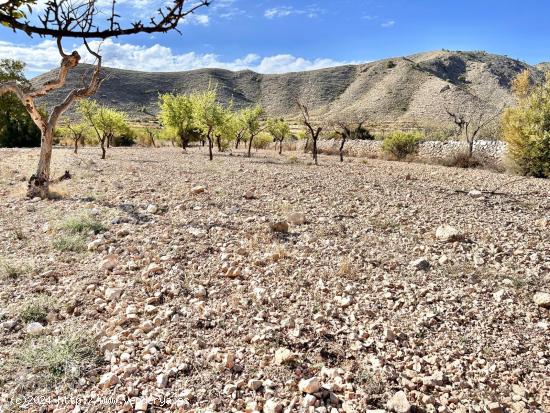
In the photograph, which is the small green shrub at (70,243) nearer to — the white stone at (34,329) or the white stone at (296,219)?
the white stone at (34,329)

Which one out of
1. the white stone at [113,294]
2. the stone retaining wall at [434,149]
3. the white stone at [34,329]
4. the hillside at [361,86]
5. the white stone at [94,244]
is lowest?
the white stone at [34,329]

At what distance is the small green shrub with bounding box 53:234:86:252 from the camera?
21.1 ft

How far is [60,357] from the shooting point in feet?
11.6

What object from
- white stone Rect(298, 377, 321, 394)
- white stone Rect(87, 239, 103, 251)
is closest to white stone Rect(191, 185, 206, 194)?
white stone Rect(87, 239, 103, 251)

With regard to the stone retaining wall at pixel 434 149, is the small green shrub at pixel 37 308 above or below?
below

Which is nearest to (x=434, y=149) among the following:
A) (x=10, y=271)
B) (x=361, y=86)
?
(x=10, y=271)

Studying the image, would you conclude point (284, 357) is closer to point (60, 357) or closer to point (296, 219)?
point (60, 357)

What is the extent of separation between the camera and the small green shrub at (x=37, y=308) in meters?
4.34

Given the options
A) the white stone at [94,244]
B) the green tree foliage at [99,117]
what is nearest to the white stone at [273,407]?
the white stone at [94,244]

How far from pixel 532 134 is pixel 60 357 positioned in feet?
60.8

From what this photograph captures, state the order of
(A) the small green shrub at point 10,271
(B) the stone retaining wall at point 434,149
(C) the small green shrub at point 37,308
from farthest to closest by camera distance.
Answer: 1. (B) the stone retaining wall at point 434,149
2. (A) the small green shrub at point 10,271
3. (C) the small green shrub at point 37,308

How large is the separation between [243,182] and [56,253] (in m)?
6.78

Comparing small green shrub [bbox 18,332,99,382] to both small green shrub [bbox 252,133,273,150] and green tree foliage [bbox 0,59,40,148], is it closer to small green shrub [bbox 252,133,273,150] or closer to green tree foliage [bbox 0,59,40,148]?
green tree foliage [bbox 0,59,40,148]

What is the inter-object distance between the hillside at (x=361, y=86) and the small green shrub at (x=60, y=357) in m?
70.0
